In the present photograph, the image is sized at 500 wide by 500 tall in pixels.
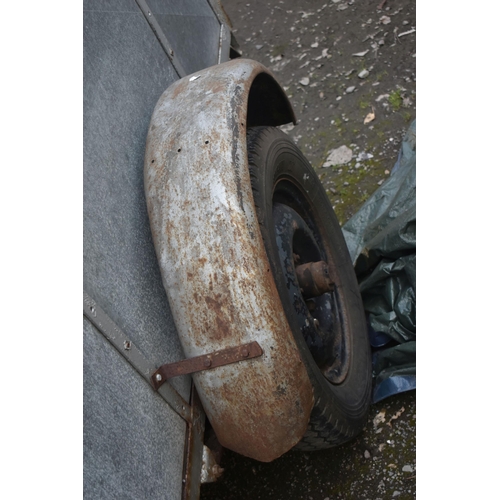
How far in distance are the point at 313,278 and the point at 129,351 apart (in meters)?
0.73

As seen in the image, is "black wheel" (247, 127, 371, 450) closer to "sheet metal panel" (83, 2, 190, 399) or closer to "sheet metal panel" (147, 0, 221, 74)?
"sheet metal panel" (83, 2, 190, 399)

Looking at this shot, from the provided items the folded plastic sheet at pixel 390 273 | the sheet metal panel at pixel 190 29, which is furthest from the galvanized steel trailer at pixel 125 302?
the folded plastic sheet at pixel 390 273

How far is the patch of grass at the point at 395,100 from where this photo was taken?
3223 millimetres

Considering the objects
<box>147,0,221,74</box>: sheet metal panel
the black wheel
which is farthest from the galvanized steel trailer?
the black wheel

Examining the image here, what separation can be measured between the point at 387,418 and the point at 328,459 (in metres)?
0.26

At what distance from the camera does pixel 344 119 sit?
10.9 feet

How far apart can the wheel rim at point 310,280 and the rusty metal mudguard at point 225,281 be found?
0.42 m

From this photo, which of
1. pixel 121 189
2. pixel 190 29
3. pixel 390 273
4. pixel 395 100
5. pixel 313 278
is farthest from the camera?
pixel 395 100

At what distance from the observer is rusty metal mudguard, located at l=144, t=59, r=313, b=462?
1.46 meters

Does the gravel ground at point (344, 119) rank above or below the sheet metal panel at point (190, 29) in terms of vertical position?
below

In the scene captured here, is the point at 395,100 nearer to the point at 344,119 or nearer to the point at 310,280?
the point at 344,119

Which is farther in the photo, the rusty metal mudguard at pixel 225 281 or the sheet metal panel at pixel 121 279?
the rusty metal mudguard at pixel 225 281

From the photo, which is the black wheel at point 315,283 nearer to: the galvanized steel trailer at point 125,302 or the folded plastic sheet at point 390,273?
the folded plastic sheet at point 390,273

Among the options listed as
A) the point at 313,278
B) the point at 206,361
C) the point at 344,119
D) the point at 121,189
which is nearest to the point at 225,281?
the point at 206,361
